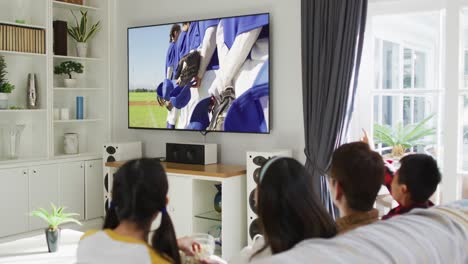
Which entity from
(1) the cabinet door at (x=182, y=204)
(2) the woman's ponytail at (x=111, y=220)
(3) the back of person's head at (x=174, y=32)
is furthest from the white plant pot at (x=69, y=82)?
(2) the woman's ponytail at (x=111, y=220)

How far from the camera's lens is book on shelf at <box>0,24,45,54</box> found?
208 inches

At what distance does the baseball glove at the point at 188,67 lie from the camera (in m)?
5.38

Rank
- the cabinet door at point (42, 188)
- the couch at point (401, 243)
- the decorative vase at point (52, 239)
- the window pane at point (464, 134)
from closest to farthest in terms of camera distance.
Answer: the couch at point (401, 243) < the decorative vase at point (52, 239) < the window pane at point (464, 134) < the cabinet door at point (42, 188)

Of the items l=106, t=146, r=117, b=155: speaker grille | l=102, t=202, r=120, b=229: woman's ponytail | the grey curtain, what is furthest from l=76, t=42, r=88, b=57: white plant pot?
l=102, t=202, r=120, b=229: woman's ponytail

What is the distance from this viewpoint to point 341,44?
4.49 m

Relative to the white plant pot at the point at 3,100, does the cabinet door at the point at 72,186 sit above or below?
below

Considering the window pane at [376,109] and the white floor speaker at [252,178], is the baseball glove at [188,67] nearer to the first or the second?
the white floor speaker at [252,178]

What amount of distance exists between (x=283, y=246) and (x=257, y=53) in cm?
349

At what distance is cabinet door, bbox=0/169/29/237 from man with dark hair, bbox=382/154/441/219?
12.8 feet

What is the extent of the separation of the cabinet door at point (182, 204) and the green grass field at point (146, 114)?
0.86m

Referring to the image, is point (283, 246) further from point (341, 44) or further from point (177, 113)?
point (177, 113)

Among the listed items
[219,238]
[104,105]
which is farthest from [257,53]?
[104,105]

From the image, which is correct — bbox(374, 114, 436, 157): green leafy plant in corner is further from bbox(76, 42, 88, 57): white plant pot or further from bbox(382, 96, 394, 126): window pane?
bbox(76, 42, 88, 57): white plant pot

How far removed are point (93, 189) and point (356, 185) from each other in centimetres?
431
